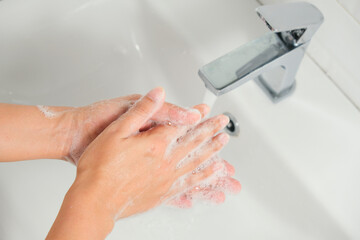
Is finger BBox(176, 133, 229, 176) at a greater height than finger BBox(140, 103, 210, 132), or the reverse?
finger BBox(140, 103, 210, 132)

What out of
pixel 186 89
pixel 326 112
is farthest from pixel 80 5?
pixel 326 112

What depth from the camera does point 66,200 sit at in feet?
1.83

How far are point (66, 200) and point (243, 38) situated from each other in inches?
17.0

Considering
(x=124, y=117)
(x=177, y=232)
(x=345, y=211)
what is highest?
(x=124, y=117)

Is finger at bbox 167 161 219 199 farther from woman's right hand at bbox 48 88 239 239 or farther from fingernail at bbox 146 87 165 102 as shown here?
fingernail at bbox 146 87 165 102

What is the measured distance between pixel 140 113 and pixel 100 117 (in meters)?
0.10

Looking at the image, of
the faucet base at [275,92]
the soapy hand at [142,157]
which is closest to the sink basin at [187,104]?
the faucet base at [275,92]

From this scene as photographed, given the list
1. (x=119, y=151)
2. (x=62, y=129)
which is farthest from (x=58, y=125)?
(x=119, y=151)

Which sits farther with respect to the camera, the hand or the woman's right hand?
the hand

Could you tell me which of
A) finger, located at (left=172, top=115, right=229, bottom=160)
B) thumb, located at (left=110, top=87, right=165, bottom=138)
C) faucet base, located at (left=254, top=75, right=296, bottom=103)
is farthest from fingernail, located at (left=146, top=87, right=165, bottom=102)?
faucet base, located at (left=254, top=75, right=296, bottom=103)

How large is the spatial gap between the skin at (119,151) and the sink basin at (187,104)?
0.23 feet

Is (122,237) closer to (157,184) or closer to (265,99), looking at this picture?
(157,184)

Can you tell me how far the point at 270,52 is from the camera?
0.63m

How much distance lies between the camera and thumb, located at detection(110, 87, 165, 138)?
61 cm
